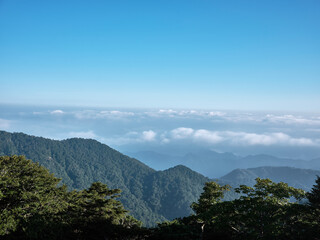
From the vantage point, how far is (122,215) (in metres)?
30.3

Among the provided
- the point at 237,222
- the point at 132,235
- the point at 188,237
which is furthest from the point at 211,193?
the point at 132,235

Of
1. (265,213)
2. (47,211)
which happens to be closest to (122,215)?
(47,211)

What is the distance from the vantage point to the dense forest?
1953cm

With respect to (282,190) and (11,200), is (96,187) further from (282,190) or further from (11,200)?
(282,190)

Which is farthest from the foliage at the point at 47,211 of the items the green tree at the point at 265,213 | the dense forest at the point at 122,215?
the green tree at the point at 265,213

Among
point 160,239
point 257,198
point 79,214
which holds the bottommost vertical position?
point 160,239

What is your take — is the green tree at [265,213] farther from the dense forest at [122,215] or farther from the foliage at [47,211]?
the foliage at [47,211]

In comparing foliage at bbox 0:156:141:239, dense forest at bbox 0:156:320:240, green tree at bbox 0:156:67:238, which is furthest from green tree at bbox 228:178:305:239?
green tree at bbox 0:156:67:238

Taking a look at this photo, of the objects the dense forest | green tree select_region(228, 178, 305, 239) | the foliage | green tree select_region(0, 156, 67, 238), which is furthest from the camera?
the foliage

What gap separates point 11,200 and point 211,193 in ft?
81.6

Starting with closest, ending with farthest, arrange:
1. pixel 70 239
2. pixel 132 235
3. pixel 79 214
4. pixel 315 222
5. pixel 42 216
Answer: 1. pixel 315 222
2. pixel 42 216
3. pixel 70 239
4. pixel 132 235
5. pixel 79 214

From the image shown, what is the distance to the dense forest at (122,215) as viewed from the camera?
64.1 ft

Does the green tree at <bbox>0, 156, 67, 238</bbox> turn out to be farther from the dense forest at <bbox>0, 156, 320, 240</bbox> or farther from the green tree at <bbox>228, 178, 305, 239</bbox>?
the green tree at <bbox>228, 178, 305, 239</bbox>

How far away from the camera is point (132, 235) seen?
2558 cm
